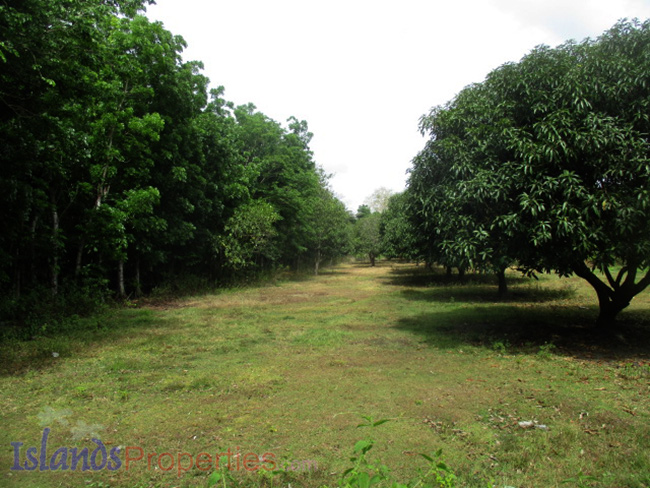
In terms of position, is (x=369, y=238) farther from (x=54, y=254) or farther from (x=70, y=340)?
(x=70, y=340)

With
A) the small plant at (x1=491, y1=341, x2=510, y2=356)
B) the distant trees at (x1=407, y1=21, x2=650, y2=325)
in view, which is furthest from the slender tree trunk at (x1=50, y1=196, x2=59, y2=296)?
the small plant at (x1=491, y1=341, x2=510, y2=356)

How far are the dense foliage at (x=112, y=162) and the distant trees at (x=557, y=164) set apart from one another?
27.5 ft

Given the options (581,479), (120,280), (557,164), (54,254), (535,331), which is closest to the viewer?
(581,479)

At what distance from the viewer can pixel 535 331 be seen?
9.70 metres

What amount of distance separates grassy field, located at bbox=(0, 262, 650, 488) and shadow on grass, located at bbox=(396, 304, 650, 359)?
0.07 m

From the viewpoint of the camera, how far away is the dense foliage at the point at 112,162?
25.5 feet

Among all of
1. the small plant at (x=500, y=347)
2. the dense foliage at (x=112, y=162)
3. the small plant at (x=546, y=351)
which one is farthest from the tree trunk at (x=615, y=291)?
the dense foliage at (x=112, y=162)

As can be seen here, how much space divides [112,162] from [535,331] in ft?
46.8

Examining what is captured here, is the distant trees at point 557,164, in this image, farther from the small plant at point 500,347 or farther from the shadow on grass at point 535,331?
the small plant at point 500,347

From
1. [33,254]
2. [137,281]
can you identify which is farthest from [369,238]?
[33,254]

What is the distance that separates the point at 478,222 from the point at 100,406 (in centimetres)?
757

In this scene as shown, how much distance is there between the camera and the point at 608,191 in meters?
6.87

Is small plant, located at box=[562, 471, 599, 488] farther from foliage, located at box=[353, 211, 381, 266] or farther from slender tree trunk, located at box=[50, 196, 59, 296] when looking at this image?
foliage, located at box=[353, 211, 381, 266]

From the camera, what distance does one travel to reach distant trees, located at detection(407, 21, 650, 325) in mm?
6637
